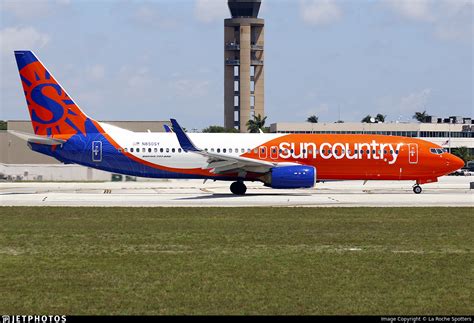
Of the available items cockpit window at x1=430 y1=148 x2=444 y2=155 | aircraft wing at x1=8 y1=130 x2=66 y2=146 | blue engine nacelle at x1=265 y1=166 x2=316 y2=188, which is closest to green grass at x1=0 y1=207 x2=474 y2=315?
blue engine nacelle at x1=265 y1=166 x2=316 y2=188

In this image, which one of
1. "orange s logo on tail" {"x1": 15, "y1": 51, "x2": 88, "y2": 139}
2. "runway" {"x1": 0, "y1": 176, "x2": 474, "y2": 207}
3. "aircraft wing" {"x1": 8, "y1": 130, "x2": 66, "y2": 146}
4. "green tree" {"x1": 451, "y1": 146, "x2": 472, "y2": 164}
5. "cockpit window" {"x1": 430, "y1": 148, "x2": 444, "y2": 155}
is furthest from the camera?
"green tree" {"x1": 451, "y1": 146, "x2": 472, "y2": 164}

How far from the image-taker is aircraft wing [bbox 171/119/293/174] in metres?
44.9

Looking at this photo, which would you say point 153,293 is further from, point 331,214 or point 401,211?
point 401,211

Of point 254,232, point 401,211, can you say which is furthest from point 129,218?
point 401,211

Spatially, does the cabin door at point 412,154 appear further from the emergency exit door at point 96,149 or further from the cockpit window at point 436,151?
the emergency exit door at point 96,149

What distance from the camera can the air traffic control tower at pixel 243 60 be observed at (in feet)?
614

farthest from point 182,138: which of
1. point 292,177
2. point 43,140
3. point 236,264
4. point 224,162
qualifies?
point 236,264

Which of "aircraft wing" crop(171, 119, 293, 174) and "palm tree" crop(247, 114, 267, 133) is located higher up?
"palm tree" crop(247, 114, 267, 133)

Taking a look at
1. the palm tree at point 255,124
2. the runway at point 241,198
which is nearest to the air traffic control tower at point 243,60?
the palm tree at point 255,124

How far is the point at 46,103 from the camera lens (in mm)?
48156

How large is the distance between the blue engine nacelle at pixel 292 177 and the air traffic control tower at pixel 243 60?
140029mm

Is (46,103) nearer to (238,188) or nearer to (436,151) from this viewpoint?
(238,188)

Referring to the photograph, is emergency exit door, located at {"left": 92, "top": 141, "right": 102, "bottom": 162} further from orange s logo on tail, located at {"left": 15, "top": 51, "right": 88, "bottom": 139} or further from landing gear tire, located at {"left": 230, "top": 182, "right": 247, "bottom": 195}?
landing gear tire, located at {"left": 230, "top": 182, "right": 247, "bottom": 195}

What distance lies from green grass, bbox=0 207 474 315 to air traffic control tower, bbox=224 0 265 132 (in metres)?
157
